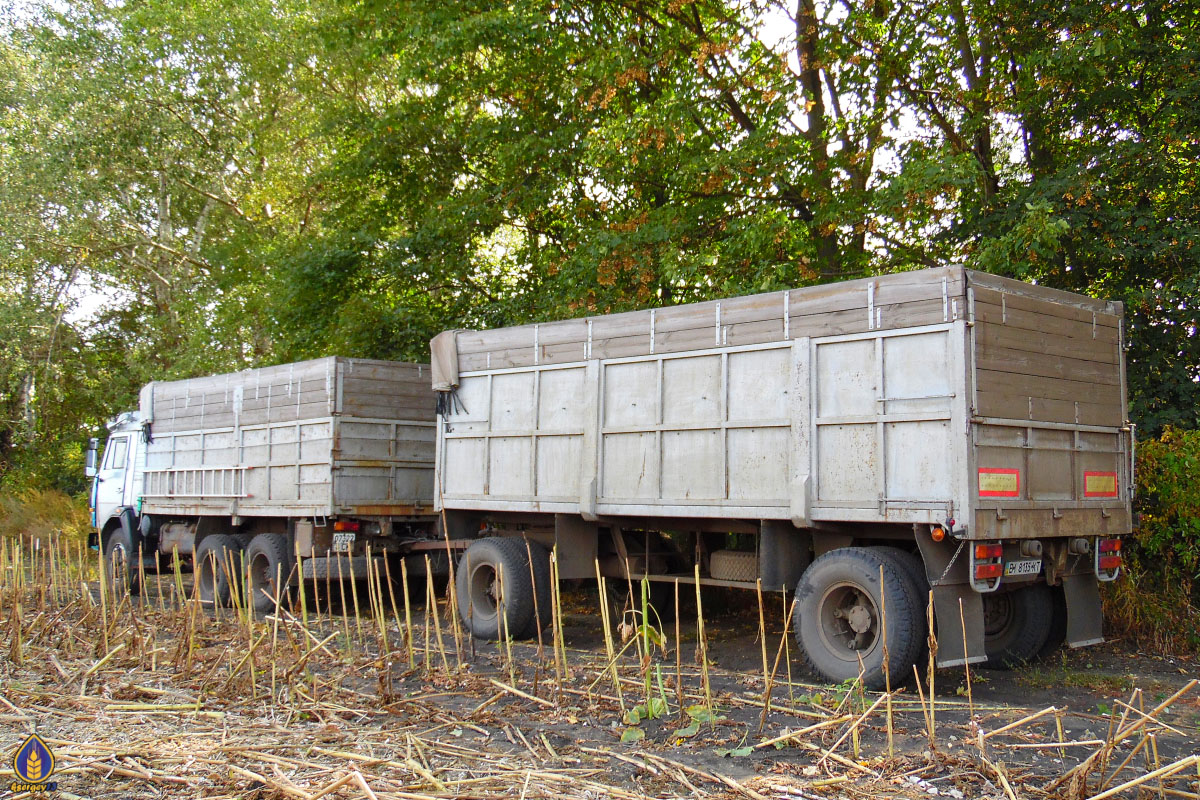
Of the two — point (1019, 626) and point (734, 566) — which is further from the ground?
point (734, 566)

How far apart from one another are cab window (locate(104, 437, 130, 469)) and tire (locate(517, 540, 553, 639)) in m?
9.07

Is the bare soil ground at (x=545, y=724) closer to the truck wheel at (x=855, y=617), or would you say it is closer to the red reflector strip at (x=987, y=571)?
the truck wheel at (x=855, y=617)

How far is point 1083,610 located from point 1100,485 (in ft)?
3.28

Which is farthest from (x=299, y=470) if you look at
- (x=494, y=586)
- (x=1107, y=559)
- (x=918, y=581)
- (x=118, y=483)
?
(x=1107, y=559)

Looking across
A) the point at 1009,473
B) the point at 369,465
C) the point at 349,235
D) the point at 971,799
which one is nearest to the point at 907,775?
the point at 971,799

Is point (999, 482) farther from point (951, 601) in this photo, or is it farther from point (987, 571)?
point (951, 601)

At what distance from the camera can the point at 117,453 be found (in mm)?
16984

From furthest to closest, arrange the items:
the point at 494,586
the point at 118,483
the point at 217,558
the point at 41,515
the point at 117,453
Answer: the point at 41,515 < the point at 117,453 < the point at 118,483 < the point at 217,558 < the point at 494,586

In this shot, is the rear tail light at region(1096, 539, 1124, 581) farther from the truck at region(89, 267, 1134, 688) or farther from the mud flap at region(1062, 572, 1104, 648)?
the mud flap at region(1062, 572, 1104, 648)

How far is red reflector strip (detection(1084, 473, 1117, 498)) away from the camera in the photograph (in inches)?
A: 328

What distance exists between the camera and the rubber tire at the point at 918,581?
7555 mm

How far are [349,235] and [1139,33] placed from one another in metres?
10.9

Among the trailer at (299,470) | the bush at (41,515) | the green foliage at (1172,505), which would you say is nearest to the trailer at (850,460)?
the green foliage at (1172,505)

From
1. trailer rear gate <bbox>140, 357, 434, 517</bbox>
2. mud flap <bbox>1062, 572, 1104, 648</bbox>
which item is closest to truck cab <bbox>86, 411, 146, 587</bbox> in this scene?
trailer rear gate <bbox>140, 357, 434, 517</bbox>
